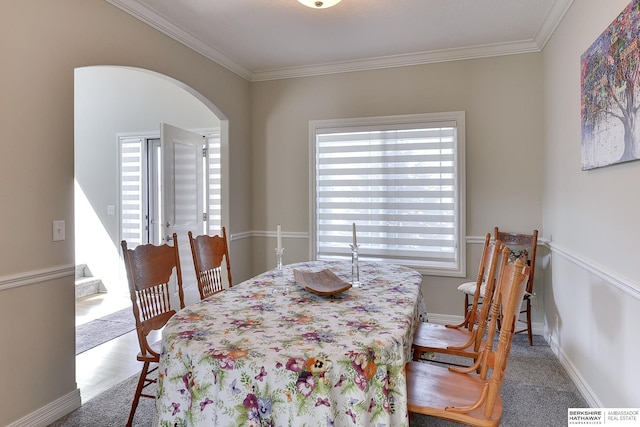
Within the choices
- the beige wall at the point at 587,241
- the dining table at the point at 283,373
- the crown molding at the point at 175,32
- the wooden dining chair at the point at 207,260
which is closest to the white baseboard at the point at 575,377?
the beige wall at the point at 587,241

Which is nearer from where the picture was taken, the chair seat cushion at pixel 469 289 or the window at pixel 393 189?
the chair seat cushion at pixel 469 289

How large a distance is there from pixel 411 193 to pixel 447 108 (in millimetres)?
881

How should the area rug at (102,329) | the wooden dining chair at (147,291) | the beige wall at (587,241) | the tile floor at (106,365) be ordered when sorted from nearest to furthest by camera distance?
the beige wall at (587,241) → the wooden dining chair at (147,291) → the tile floor at (106,365) → the area rug at (102,329)

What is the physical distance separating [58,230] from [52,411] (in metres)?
1.02

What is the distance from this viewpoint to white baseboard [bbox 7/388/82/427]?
2041mm

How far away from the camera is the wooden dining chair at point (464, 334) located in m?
1.96

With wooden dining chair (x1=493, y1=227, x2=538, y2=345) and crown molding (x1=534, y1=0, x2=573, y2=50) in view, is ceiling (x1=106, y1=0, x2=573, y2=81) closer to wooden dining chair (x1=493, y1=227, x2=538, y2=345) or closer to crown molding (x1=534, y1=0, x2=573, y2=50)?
crown molding (x1=534, y1=0, x2=573, y2=50)

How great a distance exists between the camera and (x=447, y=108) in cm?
369

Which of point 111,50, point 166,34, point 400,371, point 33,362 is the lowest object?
point 33,362

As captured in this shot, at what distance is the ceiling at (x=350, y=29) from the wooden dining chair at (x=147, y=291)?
1743 mm

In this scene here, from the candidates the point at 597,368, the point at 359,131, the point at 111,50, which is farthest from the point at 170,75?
the point at 597,368

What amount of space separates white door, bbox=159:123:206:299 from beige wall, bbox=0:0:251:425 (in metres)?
1.30

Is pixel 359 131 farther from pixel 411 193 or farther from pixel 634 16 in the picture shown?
pixel 634 16

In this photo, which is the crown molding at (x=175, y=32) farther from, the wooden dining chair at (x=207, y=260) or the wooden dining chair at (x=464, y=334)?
the wooden dining chair at (x=464, y=334)
